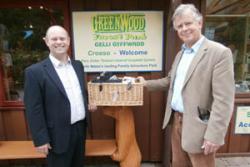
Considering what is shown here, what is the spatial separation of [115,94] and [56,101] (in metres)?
0.54

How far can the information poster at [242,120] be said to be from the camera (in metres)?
3.02

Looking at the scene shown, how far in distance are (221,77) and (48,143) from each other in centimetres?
143

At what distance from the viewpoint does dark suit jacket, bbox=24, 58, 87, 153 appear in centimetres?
197

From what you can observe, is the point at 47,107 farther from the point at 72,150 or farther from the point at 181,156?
the point at 181,156

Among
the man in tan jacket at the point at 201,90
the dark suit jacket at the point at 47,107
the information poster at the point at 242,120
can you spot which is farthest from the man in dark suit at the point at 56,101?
the information poster at the point at 242,120

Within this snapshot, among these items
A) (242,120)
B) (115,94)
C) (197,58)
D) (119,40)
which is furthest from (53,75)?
(242,120)

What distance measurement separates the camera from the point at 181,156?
7.11ft

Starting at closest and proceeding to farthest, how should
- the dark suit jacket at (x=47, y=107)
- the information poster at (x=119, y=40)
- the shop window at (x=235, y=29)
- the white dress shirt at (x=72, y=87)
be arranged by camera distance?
the dark suit jacket at (x=47, y=107), the white dress shirt at (x=72, y=87), the information poster at (x=119, y=40), the shop window at (x=235, y=29)

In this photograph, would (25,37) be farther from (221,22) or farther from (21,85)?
(221,22)

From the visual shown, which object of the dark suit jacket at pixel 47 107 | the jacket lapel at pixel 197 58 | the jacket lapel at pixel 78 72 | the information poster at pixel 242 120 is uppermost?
the jacket lapel at pixel 197 58

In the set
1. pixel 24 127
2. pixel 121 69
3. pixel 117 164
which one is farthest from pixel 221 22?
pixel 24 127

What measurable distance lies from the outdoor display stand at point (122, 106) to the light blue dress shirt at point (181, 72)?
1.32 feet

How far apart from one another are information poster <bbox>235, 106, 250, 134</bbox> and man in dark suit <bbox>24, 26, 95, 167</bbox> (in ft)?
6.31

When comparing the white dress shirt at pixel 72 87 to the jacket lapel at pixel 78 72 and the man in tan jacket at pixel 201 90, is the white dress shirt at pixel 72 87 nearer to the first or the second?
the jacket lapel at pixel 78 72
